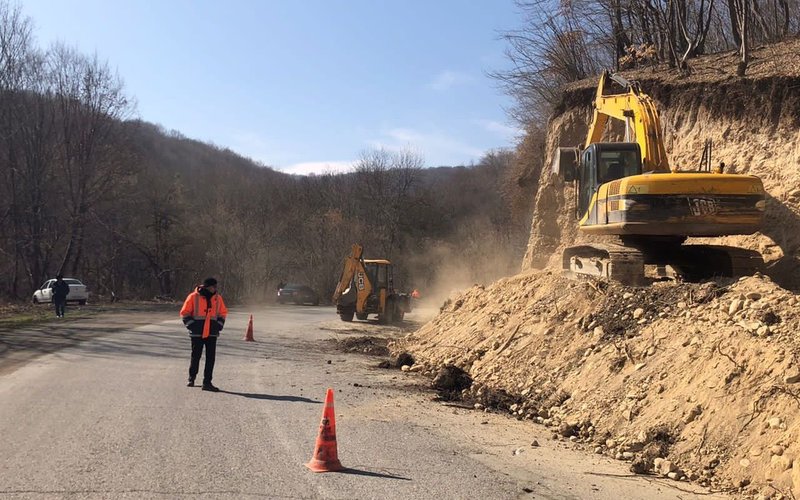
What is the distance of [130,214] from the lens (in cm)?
4725

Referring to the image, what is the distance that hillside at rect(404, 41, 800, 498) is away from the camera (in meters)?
6.40

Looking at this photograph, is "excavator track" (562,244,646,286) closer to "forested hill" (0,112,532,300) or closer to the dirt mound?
the dirt mound

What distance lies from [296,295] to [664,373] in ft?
125

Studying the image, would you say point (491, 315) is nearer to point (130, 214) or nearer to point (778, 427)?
point (778, 427)

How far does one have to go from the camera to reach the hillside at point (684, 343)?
21.0ft

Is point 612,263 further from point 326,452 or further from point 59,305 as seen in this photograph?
point 59,305

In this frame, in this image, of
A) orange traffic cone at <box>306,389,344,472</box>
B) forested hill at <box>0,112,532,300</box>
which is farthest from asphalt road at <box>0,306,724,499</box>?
forested hill at <box>0,112,532,300</box>

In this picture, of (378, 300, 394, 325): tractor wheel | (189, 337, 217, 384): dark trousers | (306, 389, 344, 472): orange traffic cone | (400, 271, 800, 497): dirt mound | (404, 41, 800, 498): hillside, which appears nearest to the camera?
(306, 389, 344, 472): orange traffic cone

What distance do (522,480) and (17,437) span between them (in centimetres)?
516

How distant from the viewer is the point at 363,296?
25734mm

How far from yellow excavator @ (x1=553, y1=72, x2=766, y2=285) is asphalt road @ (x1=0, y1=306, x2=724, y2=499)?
4.00 m

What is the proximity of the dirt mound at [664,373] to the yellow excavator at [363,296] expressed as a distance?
13.2m

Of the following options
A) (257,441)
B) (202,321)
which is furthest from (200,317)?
(257,441)

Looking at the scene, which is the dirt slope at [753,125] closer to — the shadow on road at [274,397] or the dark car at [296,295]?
the shadow on road at [274,397]
